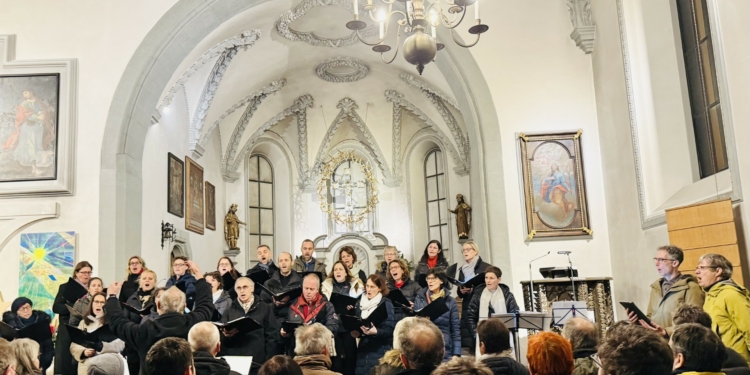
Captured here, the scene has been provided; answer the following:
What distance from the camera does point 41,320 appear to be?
6617 mm

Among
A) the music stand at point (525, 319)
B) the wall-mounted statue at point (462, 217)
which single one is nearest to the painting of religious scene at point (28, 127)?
the music stand at point (525, 319)

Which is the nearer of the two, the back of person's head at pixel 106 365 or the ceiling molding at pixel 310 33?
the back of person's head at pixel 106 365

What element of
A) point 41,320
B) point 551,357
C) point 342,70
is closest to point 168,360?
point 551,357

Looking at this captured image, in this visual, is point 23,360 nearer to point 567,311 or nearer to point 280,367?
point 280,367

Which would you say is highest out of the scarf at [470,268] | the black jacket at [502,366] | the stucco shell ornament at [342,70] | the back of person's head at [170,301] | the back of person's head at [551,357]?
the stucco shell ornament at [342,70]

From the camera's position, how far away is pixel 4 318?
270 inches

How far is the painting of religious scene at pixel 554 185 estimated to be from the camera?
28.9 ft

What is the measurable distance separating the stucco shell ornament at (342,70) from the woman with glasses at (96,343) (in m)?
9.19

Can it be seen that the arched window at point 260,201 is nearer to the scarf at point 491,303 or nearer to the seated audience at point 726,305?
the scarf at point 491,303

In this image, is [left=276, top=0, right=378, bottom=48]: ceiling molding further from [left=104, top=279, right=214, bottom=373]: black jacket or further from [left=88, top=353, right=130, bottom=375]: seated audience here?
[left=88, top=353, right=130, bottom=375]: seated audience

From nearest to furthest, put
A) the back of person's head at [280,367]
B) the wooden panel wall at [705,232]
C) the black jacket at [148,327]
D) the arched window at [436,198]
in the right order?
the back of person's head at [280,367] < the black jacket at [148,327] < the wooden panel wall at [705,232] < the arched window at [436,198]

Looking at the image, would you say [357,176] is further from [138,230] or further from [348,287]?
[348,287]

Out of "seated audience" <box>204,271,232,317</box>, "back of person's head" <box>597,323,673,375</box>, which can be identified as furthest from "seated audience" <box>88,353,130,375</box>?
"back of person's head" <box>597,323,673,375</box>

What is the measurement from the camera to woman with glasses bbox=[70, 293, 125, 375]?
209 inches
